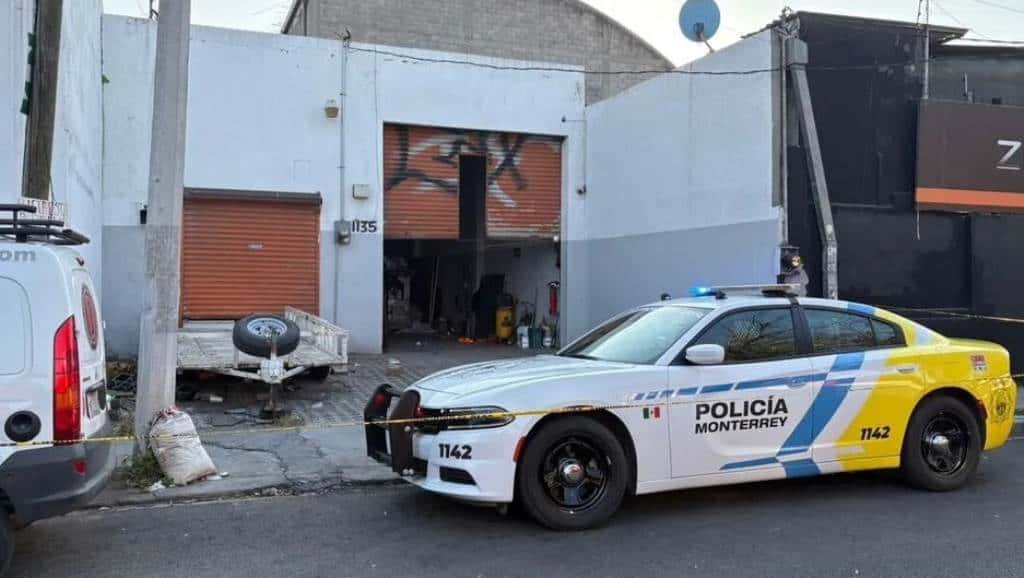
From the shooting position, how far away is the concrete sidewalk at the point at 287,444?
692 cm

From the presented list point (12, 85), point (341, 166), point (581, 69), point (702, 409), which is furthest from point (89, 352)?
point (581, 69)

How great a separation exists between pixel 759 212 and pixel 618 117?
200 inches

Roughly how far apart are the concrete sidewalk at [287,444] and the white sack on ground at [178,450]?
4.2 inches

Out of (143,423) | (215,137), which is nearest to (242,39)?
(215,137)

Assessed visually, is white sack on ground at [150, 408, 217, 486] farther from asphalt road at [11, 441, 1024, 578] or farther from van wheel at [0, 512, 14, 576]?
van wheel at [0, 512, 14, 576]

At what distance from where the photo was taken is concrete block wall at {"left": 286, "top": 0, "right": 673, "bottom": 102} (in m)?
22.7

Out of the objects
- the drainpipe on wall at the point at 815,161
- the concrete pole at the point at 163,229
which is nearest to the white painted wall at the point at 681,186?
the drainpipe on wall at the point at 815,161

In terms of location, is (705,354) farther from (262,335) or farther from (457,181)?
(457,181)

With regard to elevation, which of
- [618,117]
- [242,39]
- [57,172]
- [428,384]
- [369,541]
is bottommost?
[369,541]

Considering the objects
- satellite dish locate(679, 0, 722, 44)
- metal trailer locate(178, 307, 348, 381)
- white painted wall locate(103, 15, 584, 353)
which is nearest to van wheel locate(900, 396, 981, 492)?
metal trailer locate(178, 307, 348, 381)

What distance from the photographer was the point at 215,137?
15602mm

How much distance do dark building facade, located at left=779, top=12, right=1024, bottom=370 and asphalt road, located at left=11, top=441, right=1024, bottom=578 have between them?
20.3 ft

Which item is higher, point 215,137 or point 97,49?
point 97,49

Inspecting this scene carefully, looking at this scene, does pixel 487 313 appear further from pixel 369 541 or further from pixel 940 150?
pixel 369 541
